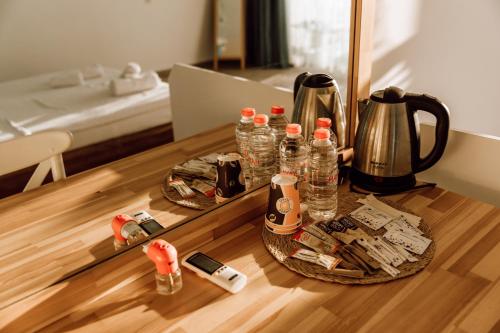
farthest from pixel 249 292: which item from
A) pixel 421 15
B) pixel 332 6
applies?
pixel 421 15

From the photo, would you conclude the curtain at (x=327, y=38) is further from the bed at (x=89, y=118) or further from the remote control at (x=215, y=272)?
the remote control at (x=215, y=272)

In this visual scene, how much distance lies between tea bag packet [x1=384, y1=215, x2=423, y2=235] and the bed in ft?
1.92

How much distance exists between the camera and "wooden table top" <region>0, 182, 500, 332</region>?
68 centimetres

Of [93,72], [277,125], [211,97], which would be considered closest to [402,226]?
[277,125]

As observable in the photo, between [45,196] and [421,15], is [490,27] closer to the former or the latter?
[421,15]

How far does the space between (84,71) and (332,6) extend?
847 millimetres

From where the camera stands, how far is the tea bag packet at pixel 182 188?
100 cm

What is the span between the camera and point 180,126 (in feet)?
4.19

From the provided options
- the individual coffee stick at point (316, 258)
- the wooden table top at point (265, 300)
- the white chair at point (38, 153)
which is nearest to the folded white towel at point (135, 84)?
the white chair at point (38, 153)

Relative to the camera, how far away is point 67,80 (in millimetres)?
1412

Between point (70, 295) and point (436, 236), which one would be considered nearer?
point (70, 295)

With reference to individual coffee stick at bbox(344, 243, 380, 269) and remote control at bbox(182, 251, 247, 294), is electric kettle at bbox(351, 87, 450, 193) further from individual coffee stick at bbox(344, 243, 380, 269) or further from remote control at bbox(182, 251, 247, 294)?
remote control at bbox(182, 251, 247, 294)

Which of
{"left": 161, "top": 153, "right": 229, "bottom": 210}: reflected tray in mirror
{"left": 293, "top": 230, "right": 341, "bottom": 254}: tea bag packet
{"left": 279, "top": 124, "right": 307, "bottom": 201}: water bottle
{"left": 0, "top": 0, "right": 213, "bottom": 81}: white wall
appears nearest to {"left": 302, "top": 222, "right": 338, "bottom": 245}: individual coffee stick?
{"left": 293, "top": 230, "right": 341, "bottom": 254}: tea bag packet

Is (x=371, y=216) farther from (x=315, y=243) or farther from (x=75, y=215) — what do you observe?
(x=75, y=215)
